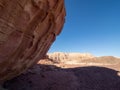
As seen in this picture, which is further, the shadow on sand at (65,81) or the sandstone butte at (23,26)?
the shadow on sand at (65,81)

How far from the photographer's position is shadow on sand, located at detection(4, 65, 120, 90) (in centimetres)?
1652

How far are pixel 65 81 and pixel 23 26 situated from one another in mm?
11010

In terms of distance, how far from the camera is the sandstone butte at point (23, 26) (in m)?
7.69

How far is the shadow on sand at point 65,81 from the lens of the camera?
16.5 metres

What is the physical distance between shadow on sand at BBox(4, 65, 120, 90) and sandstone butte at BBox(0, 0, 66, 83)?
4.46m

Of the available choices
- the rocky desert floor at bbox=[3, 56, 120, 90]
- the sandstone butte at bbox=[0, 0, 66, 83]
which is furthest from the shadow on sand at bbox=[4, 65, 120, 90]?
the sandstone butte at bbox=[0, 0, 66, 83]

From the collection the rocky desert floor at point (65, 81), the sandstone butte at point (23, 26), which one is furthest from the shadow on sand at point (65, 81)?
the sandstone butte at point (23, 26)

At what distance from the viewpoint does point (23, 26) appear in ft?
30.0

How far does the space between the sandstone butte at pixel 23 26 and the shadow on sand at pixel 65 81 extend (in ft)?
14.6

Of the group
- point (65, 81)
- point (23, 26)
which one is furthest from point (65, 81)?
point (23, 26)

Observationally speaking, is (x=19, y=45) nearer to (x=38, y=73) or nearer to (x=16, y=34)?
(x=16, y=34)

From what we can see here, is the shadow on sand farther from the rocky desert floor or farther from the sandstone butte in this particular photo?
the sandstone butte

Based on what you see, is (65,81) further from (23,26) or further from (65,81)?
(23,26)

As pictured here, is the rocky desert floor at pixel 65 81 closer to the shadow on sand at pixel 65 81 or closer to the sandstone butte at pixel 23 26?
the shadow on sand at pixel 65 81
